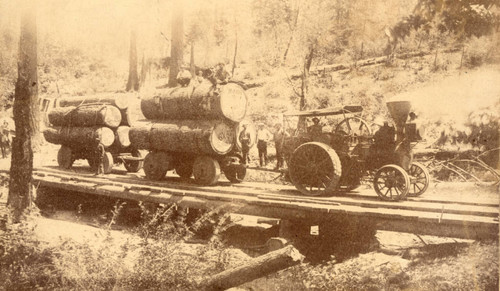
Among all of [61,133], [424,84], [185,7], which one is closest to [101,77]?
[61,133]

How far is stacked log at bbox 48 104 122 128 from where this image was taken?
1149 cm

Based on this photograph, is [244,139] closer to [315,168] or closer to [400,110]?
[315,168]

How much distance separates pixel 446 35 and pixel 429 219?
12.2 ft

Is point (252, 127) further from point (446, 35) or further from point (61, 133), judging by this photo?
point (61, 133)

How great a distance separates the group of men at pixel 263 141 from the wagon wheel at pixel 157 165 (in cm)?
176

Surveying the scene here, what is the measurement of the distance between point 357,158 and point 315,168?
0.79 m

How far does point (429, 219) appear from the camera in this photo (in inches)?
228

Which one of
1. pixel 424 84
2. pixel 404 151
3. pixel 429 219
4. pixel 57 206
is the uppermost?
pixel 424 84

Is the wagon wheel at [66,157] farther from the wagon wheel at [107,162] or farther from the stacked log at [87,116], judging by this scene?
the wagon wheel at [107,162]

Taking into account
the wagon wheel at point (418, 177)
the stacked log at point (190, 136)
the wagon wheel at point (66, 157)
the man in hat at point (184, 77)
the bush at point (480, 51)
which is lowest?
the wagon wheel at point (66, 157)

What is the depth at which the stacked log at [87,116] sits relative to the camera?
1149 centimetres

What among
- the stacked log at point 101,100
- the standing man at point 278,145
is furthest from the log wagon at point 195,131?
the stacked log at point 101,100

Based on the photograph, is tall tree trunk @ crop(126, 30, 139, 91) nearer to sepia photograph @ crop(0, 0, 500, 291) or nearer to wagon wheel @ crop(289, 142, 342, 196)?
sepia photograph @ crop(0, 0, 500, 291)

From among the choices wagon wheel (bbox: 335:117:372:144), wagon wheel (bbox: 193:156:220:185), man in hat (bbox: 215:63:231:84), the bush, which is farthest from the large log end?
the bush
